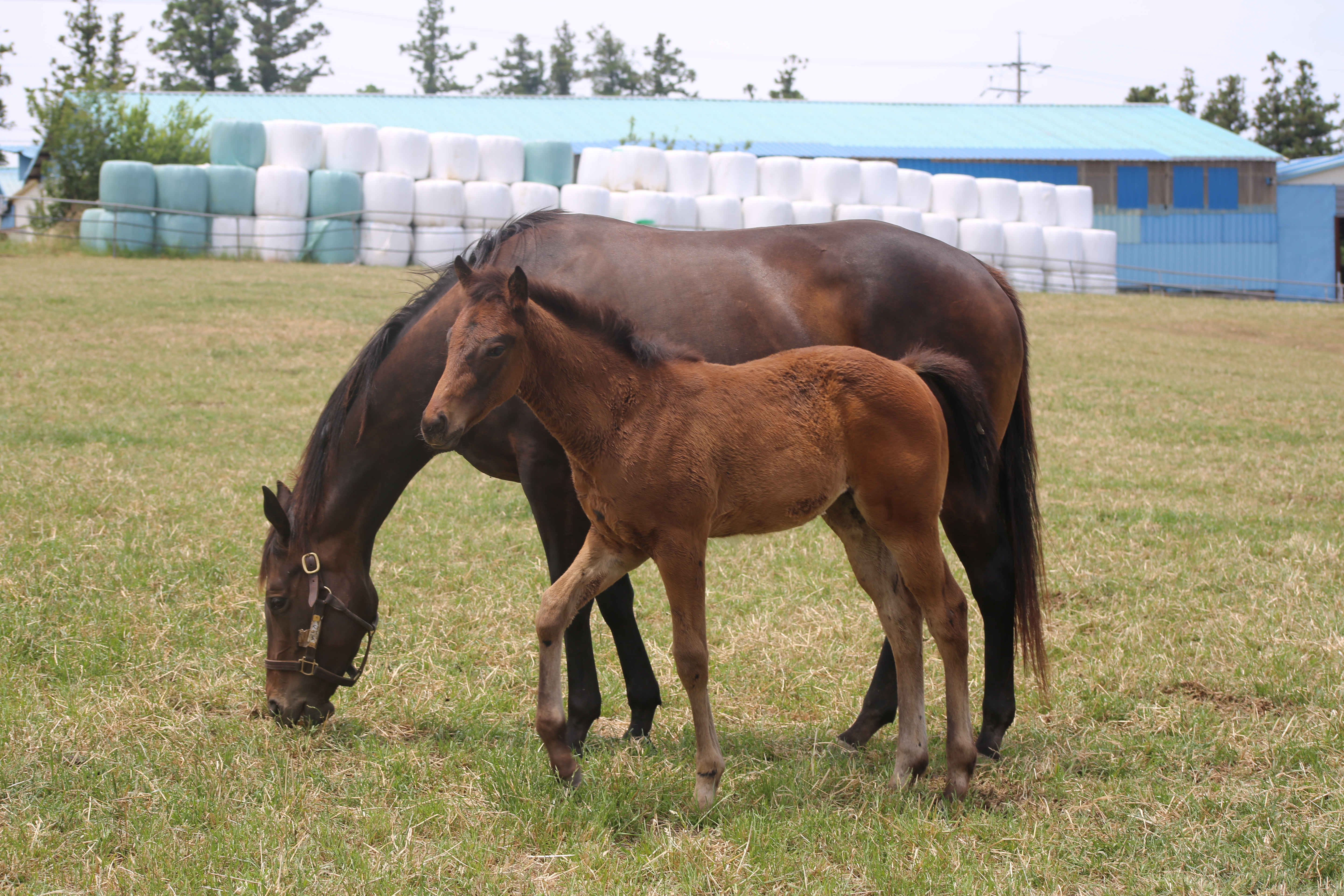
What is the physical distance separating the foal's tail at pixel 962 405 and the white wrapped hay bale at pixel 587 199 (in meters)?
21.8

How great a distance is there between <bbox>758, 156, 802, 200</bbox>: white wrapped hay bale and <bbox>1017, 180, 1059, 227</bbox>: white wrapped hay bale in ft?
19.9

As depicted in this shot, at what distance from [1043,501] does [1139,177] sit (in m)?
31.9

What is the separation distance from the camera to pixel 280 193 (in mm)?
24844

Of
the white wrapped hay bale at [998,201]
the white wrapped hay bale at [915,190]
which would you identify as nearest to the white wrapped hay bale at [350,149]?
the white wrapped hay bale at [915,190]

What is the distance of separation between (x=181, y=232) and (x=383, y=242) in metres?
4.35

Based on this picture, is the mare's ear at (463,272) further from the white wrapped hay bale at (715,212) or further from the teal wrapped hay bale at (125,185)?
the teal wrapped hay bale at (125,185)

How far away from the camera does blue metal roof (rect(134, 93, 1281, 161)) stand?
3662cm

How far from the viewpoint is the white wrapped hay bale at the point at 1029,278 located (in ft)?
90.5

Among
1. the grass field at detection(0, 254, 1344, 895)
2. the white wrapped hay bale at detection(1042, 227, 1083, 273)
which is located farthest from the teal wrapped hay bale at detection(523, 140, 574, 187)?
the grass field at detection(0, 254, 1344, 895)

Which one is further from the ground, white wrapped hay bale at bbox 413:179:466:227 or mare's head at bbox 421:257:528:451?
white wrapped hay bale at bbox 413:179:466:227

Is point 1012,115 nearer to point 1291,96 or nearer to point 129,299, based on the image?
point 1291,96

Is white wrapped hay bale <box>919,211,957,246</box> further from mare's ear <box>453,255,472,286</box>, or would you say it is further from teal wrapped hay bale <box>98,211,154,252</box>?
mare's ear <box>453,255,472,286</box>

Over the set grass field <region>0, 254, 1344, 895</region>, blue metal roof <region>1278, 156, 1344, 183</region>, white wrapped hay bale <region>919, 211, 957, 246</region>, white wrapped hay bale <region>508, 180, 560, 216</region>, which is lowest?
grass field <region>0, 254, 1344, 895</region>

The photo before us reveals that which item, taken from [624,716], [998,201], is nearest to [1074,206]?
[998,201]
